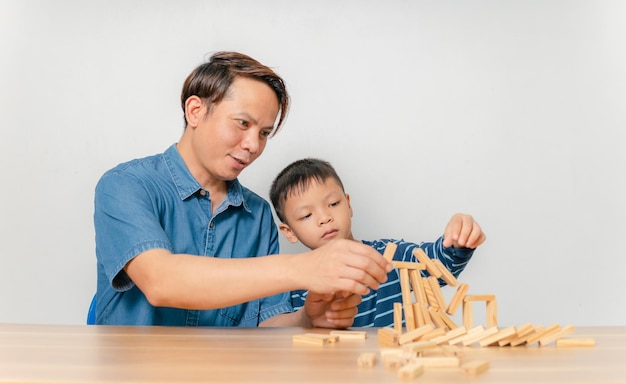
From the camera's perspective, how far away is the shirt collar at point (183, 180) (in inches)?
72.4

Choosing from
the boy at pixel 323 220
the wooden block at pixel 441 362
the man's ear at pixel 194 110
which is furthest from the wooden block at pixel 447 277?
the man's ear at pixel 194 110

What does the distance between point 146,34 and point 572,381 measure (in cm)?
213

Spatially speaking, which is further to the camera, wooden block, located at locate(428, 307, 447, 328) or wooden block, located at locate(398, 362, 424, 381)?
wooden block, located at locate(428, 307, 447, 328)

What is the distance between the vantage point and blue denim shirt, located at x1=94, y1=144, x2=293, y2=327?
1.56 metres

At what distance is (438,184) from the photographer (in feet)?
8.58

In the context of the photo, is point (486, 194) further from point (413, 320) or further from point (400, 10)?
point (413, 320)

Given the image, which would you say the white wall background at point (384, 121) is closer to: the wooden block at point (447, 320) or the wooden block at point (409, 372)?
the wooden block at point (447, 320)

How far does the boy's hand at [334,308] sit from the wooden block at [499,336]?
1.23 ft

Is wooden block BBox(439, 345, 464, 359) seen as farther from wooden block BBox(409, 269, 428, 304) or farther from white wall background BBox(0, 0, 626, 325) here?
white wall background BBox(0, 0, 626, 325)

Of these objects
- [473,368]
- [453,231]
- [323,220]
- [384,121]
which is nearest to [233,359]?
[473,368]

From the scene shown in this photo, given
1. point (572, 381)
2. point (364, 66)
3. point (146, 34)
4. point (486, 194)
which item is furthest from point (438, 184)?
point (572, 381)

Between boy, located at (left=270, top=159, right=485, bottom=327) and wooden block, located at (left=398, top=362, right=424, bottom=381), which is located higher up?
boy, located at (left=270, top=159, right=485, bottom=327)

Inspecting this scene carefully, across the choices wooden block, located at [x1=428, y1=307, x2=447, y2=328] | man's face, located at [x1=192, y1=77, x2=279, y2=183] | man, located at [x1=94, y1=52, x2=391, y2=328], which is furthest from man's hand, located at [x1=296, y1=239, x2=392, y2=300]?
man's face, located at [x1=192, y1=77, x2=279, y2=183]

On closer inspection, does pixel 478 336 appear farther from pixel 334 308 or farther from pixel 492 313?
pixel 334 308
